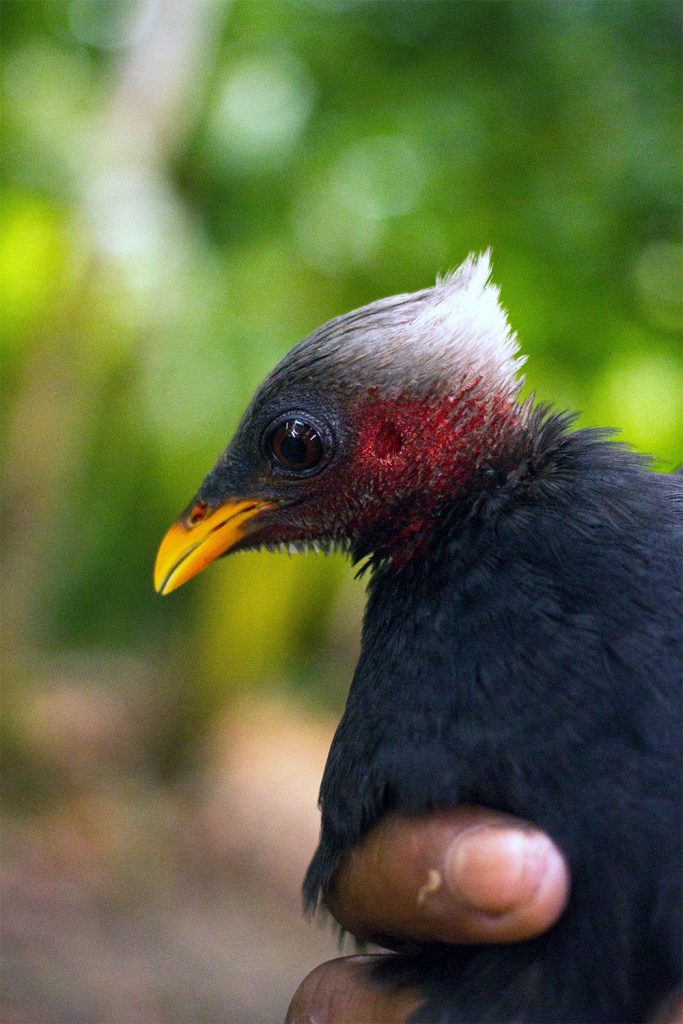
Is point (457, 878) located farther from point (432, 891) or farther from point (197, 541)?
point (197, 541)

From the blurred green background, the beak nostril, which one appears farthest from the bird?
the blurred green background

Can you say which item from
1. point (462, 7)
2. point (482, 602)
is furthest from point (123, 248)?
point (482, 602)

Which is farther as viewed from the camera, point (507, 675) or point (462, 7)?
point (462, 7)

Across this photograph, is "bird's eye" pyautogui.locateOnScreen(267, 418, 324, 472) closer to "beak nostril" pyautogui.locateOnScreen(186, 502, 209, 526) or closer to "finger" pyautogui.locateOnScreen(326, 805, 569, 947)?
"beak nostril" pyautogui.locateOnScreen(186, 502, 209, 526)

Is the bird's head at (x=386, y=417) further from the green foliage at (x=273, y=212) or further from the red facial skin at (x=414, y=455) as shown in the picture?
the green foliage at (x=273, y=212)

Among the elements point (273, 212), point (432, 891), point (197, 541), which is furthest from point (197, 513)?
point (273, 212)

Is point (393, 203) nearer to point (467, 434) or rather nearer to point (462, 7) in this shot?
point (462, 7)

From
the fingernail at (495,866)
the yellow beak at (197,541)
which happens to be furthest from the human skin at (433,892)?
the yellow beak at (197,541)
